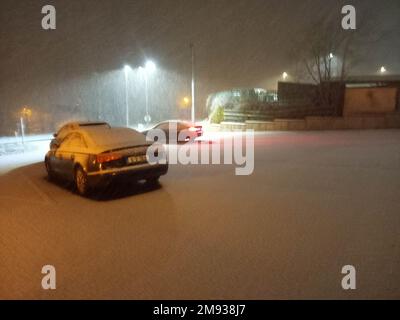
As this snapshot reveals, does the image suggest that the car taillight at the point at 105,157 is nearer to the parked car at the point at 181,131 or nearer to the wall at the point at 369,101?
the parked car at the point at 181,131

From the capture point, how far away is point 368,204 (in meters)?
7.10


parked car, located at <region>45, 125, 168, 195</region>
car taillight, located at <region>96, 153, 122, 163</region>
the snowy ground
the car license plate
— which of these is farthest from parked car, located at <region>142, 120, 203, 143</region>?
car taillight, located at <region>96, 153, 122, 163</region>

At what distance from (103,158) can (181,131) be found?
11912mm

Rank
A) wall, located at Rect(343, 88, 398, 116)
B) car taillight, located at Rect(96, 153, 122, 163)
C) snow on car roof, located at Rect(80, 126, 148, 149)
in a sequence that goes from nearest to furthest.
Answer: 1. car taillight, located at Rect(96, 153, 122, 163)
2. snow on car roof, located at Rect(80, 126, 148, 149)
3. wall, located at Rect(343, 88, 398, 116)

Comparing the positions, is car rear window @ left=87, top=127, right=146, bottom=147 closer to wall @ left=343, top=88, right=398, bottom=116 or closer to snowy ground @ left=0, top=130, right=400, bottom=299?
snowy ground @ left=0, top=130, right=400, bottom=299

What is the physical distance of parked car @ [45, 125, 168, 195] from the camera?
316 inches

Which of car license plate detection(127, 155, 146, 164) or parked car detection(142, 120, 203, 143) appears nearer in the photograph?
car license plate detection(127, 155, 146, 164)

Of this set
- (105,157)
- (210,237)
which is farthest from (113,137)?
(210,237)

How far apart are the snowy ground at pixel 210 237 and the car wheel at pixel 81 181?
279 millimetres

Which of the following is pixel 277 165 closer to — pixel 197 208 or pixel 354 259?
pixel 197 208

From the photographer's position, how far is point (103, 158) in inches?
315

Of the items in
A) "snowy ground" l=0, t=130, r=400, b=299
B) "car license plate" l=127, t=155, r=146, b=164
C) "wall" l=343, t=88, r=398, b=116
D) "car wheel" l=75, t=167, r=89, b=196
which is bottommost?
"snowy ground" l=0, t=130, r=400, b=299

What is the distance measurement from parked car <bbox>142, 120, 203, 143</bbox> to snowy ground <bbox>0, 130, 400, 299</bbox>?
31.1ft
